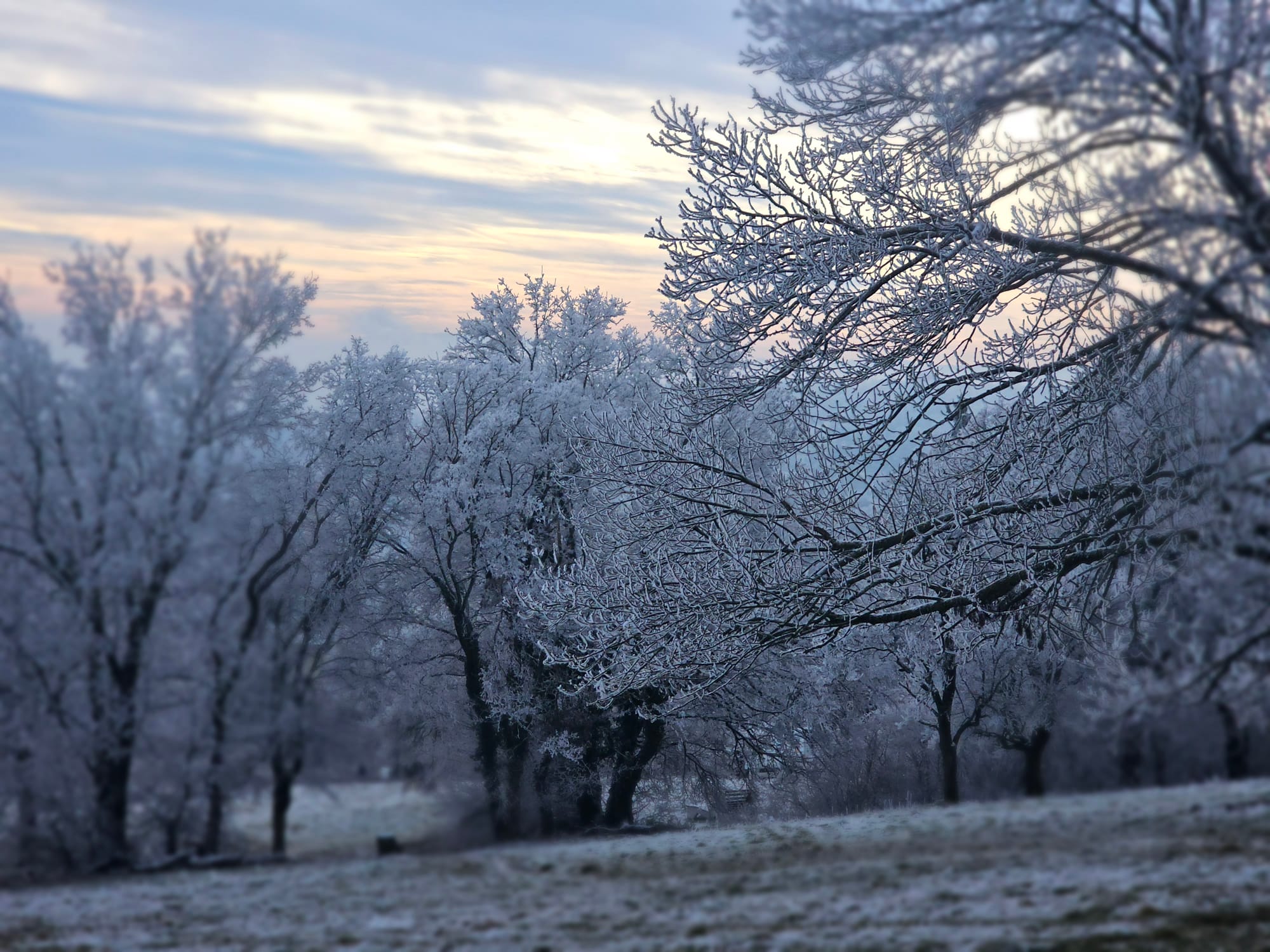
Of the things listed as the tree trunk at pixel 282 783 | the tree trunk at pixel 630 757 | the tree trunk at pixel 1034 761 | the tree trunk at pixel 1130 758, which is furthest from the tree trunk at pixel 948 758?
the tree trunk at pixel 282 783

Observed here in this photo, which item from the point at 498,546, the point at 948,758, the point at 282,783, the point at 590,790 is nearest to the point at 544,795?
the point at 590,790

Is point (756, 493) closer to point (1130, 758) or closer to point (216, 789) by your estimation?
point (1130, 758)

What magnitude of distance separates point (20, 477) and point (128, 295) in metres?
0.65

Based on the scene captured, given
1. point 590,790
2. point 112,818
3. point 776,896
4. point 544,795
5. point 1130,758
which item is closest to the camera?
point 112,818

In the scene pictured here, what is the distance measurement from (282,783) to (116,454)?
113 cm

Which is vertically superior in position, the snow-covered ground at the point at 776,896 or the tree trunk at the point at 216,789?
the tree trunk at the point at 216,789

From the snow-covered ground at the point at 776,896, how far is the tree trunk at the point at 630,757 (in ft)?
6.58

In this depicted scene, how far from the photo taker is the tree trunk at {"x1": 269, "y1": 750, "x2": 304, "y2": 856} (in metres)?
3.36

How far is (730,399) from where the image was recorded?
6.20 metres

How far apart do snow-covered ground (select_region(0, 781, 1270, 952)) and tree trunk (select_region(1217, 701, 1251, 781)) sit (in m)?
0.07

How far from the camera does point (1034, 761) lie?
5.52 meters

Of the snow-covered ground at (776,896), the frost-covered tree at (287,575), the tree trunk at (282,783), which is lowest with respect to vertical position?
the snow-covered ground at (776,896)

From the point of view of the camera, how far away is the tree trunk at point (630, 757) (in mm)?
6762

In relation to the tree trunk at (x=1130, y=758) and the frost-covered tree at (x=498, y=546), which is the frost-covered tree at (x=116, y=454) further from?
the tree trunk at (x=1130, y=758)
